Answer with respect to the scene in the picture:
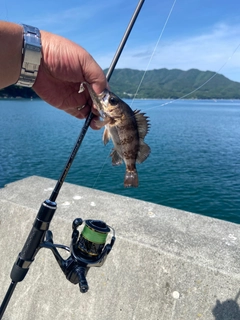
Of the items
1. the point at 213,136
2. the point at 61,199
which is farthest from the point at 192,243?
the point at 213,136

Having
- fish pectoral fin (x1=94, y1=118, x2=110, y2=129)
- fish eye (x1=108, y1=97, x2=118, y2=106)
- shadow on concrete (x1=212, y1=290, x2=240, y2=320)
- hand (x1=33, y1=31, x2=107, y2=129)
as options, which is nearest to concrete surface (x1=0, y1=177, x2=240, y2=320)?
shadow on concrete (x1=212, y1=290, x2=240, y2=320)

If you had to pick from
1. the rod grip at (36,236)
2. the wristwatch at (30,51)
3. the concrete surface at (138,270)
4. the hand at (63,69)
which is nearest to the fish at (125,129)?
the hand at (63,69)

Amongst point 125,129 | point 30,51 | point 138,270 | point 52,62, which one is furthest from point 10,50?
point 138,270

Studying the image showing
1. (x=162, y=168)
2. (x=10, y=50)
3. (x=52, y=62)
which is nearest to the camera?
(x=10, y=50)

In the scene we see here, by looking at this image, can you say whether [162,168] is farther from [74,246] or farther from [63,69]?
[63,69]

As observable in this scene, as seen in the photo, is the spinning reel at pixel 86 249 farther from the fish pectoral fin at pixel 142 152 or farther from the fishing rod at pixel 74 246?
the fish pectoral fin at pixel 142 152

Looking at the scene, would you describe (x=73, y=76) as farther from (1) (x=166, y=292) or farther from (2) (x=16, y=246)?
(2) (x=16, y=246)

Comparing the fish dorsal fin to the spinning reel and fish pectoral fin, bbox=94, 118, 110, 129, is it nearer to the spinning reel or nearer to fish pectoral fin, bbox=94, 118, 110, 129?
fish pectoral fin, bbox=94, 118, 110, 129
